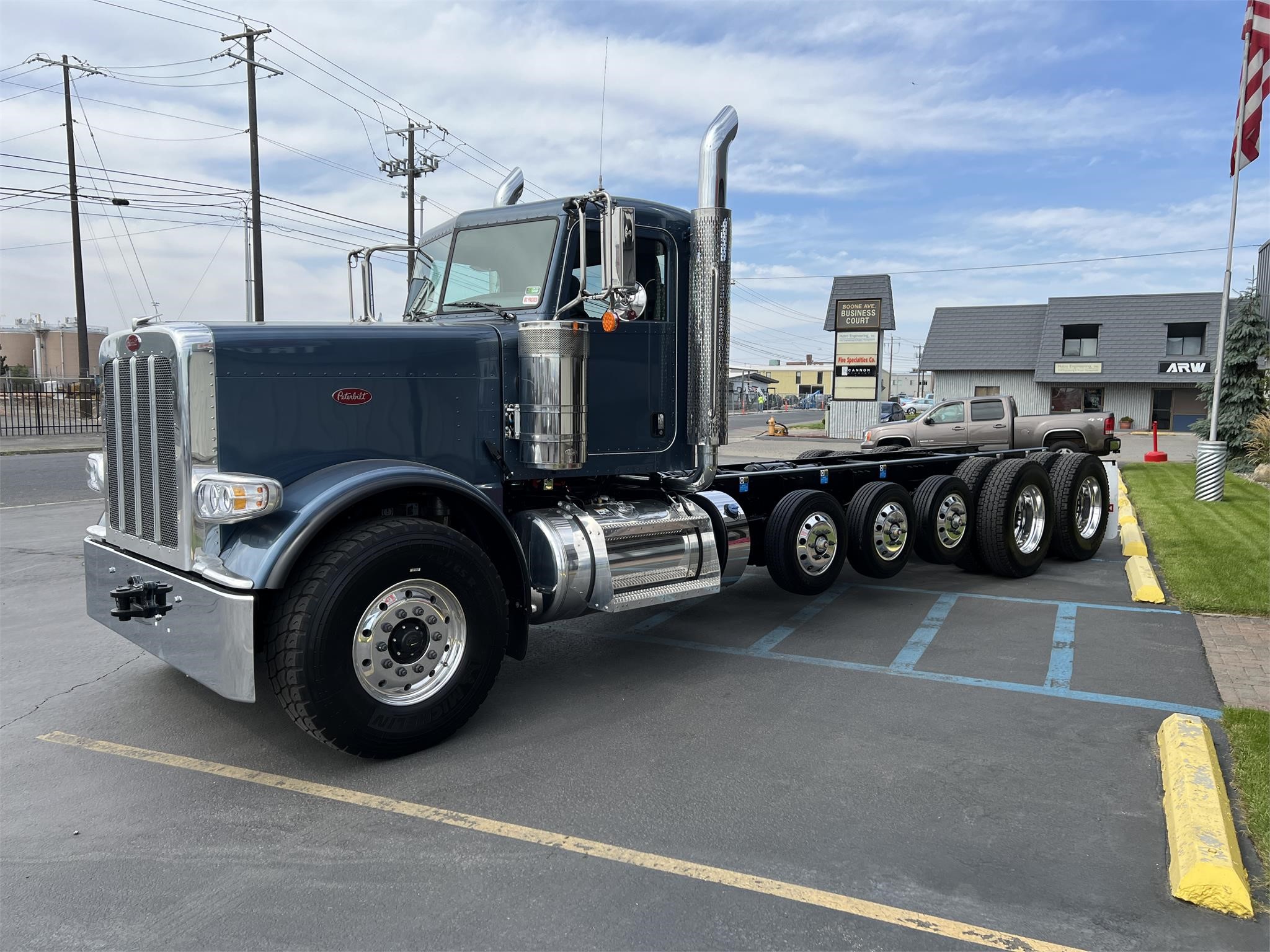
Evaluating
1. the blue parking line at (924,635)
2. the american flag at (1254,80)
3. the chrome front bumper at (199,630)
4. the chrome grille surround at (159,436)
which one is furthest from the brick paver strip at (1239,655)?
the american flag at (1254,80)

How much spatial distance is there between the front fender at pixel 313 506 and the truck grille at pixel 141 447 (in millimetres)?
524

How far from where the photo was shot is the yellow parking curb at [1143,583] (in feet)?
25.0

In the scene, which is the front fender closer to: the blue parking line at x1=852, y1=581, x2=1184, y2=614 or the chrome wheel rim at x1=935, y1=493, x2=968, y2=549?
the blue parking line at x1=852, y1=581, x2=1184, y2=614

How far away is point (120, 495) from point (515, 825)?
9.30 feet

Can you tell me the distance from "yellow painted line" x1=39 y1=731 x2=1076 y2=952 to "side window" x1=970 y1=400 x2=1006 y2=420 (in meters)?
19.2

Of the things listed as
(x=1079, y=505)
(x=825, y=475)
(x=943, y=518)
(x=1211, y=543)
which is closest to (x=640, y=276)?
(x=825, y=475)

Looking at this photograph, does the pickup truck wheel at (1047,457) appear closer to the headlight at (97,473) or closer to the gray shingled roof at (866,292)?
the headlight at (97,473)

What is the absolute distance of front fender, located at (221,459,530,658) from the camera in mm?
3932

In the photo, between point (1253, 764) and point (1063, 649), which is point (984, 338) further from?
point (1253, 764)

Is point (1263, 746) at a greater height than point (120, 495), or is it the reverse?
point (120, 495)

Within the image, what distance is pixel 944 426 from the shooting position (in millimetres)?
20953

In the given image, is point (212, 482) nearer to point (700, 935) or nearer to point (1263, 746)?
point (700, 935)

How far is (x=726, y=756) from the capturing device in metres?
4.36

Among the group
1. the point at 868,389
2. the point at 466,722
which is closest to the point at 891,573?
the point at 466,722
